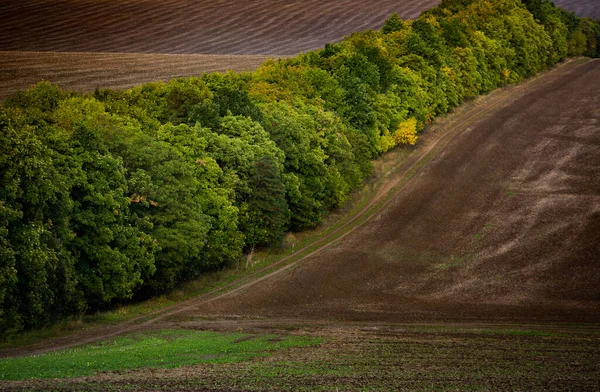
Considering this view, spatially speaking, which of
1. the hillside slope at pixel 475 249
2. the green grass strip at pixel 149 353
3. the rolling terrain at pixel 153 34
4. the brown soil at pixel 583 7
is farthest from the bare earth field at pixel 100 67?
the brown soil at pixel 583 7

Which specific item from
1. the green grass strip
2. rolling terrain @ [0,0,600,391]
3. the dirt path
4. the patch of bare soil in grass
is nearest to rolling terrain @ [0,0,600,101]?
rolling terrain @ [0,0,600,391]

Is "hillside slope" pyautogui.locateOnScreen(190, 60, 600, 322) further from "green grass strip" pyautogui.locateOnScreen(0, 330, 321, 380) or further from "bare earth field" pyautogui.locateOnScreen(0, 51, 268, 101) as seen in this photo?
"bare earth field" pyautogui.locateOnScreen(0, 51, 268, 101)

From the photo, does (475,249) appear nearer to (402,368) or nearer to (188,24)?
(402,368)

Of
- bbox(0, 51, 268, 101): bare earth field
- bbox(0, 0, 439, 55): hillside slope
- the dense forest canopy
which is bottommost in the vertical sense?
the dense forest canopy

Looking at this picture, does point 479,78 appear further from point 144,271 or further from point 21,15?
point 144,271

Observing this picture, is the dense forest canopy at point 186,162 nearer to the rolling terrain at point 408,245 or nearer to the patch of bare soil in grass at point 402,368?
the rolling terrain at point 408,245
